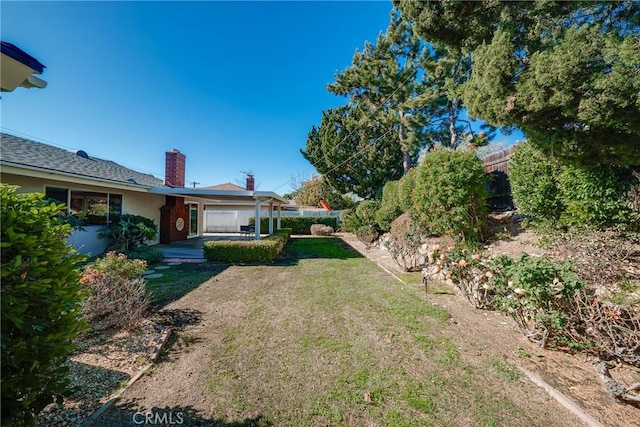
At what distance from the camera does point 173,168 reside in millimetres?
14289

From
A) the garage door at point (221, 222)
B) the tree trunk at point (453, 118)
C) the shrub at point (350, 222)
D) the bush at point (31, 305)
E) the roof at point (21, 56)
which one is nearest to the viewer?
the bush at point (31, 305)

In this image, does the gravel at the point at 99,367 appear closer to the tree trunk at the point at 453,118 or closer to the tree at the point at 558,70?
the tree at the point at 558,70

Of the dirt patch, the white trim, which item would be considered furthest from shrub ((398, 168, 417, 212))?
the white trim

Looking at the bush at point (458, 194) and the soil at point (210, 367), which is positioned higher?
the bush at point (458, 194)

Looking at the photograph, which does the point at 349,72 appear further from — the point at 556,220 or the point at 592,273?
the point at 592,273

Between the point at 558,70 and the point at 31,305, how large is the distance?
689 cm

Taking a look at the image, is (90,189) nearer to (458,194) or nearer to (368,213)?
(458,194)

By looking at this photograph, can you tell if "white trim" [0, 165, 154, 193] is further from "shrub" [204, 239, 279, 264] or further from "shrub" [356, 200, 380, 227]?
"shrub" [356, 200, 380, 227]

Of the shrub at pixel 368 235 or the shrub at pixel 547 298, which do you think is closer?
the shrub at pixel 547 298

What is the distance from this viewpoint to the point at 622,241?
15.0 feet

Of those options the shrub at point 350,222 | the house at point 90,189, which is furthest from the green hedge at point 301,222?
the house at point 90,189

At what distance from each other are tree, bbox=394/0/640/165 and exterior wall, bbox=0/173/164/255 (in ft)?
28.7

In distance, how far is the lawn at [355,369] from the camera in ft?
7.63

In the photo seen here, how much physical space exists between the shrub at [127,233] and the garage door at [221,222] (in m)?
12.8
